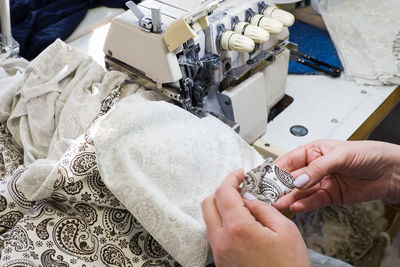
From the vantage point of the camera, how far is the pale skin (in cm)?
72

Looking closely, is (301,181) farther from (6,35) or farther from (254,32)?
(6,35)

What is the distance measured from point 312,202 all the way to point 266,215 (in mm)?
333

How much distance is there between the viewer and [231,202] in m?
0.75

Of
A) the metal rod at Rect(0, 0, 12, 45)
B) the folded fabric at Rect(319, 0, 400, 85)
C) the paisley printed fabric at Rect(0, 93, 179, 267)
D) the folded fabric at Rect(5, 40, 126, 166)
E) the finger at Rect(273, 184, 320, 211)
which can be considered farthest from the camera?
the folded fabric at Rect(319, 0, 400, 85)

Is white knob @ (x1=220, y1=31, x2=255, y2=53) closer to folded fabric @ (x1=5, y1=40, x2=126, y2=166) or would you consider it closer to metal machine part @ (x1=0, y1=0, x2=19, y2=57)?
folded fabric @ (x1=5, y1=40, x2=126, y2=166)

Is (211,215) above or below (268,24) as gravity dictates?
below

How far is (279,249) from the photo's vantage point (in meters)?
0.71

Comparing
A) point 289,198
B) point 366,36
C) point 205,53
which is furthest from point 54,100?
point 366,36

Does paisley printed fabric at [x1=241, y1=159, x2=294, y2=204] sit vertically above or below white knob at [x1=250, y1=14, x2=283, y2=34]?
below

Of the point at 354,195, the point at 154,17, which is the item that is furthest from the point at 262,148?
the point at 154,17

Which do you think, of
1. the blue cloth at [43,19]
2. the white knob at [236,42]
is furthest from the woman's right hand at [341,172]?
the blue cloth at [43,19]

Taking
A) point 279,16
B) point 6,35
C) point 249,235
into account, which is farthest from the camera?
point 6,35

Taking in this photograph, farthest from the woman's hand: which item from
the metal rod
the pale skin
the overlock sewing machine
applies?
the metal rod

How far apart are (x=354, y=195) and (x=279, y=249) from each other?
47 cm
